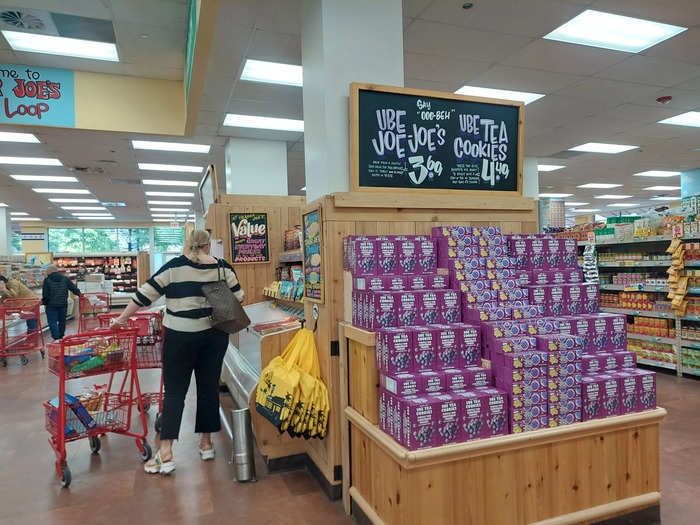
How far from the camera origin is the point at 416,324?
2.55 metres

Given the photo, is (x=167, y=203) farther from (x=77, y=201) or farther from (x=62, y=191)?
(x=62, y=191)

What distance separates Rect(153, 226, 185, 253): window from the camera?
902 inches

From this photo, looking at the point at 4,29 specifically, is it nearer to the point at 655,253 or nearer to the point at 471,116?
the point at 471,116

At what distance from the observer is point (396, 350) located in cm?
231

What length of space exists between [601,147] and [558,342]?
850 cm

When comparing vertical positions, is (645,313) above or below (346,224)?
below

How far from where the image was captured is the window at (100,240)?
22.0 m

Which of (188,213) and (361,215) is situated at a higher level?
(188,213)

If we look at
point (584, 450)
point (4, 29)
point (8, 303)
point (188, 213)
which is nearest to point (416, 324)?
point (584, 450)

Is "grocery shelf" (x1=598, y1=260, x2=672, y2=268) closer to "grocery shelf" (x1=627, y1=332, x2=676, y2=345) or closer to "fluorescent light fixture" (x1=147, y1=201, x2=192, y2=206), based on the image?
"grocery shelf" (x1=627, y1=332, x2=676, y2=345)

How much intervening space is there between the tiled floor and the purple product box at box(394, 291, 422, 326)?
3.95 ft

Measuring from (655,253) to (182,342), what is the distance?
6.35 meters

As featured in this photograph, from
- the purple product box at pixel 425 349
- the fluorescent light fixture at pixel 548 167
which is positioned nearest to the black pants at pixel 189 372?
the purple product box at pixel 425 349

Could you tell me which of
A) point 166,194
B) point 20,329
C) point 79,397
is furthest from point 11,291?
point 79,397
